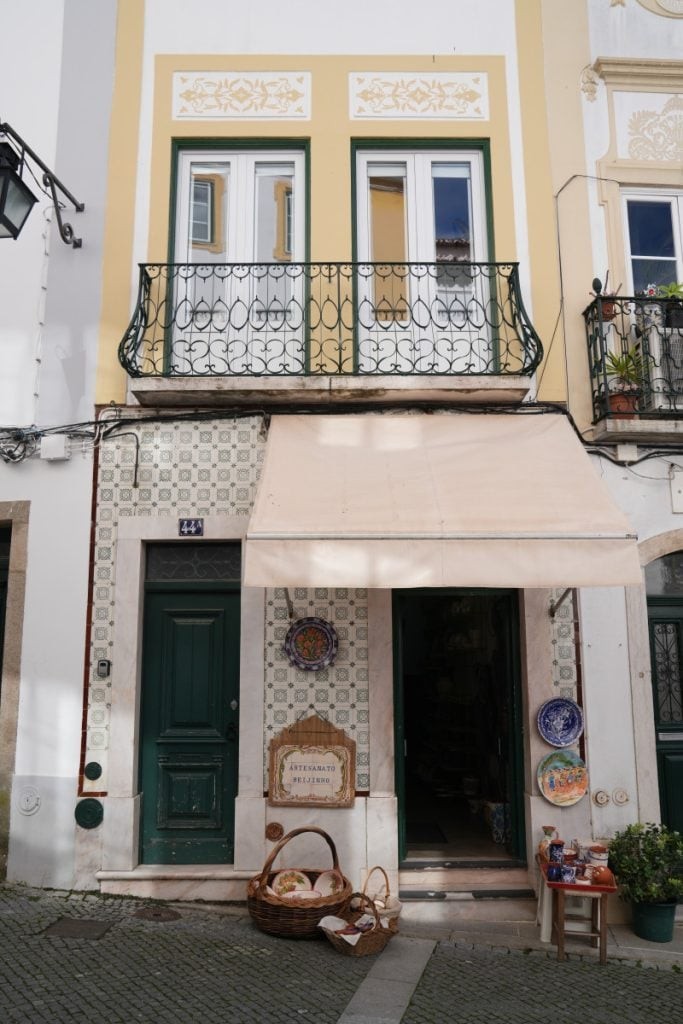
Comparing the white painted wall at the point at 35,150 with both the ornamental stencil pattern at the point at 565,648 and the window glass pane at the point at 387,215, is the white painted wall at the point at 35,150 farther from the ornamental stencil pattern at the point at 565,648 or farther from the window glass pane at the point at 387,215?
the ornamental stencil pattern at the point at 565,648

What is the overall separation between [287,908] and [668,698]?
327cm

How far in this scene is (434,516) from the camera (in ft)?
15.8

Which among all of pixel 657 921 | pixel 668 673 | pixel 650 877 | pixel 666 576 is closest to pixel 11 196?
pixel 666 576

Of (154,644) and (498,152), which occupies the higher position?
(498,152)

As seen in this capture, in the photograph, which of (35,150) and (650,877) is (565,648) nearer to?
(650,877)

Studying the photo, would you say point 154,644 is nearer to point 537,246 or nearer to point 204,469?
point 204,469

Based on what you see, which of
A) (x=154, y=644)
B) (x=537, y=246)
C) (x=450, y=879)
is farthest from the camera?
(x=537, y=246)

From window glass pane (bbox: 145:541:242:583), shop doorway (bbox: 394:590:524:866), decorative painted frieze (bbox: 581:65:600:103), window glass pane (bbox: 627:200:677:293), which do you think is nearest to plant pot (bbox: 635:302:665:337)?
window glass pane (bbox: 627:200:677:293)

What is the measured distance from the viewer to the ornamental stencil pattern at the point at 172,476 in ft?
19.7

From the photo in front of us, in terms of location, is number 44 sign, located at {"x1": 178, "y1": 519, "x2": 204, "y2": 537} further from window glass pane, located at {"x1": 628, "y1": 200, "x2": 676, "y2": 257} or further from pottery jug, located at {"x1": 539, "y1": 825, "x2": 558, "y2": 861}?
window glass pane, located at {"x1": 628, "y1": 200, "x2": 676, "y2": 257}

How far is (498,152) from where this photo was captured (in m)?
6.59

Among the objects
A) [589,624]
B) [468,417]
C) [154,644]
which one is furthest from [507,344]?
[154,644]

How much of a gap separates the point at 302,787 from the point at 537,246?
4.63 m

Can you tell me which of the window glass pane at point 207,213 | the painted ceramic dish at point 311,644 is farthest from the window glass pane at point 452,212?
the painted ceramic dish at point 311,644
